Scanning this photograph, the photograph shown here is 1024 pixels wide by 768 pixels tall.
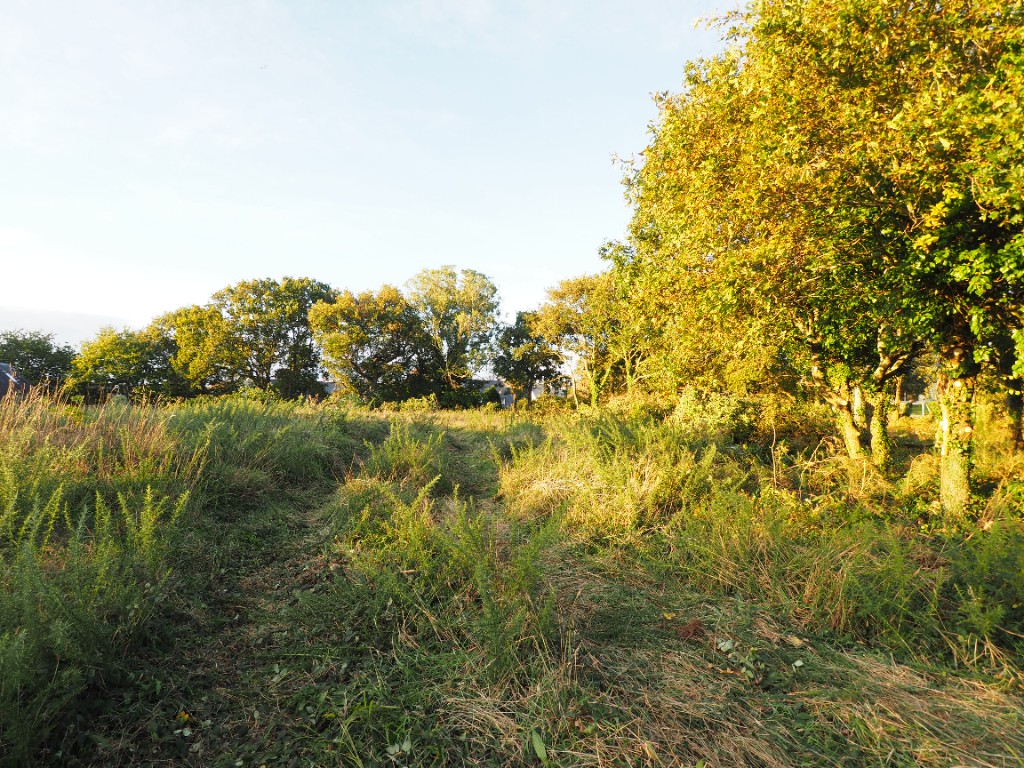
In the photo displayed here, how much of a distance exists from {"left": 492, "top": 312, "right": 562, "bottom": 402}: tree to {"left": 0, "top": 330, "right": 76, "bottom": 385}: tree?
31124 millimetres

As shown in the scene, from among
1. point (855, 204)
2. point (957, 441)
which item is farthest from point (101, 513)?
point (957, 441)

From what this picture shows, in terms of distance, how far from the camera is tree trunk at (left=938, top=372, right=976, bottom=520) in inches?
241

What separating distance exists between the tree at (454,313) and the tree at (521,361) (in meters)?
1.44

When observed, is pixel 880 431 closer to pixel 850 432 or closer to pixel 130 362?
pixel 850 432

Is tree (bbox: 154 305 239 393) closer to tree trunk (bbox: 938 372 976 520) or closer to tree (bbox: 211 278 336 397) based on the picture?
tree (bbox: 211 278 336 397)

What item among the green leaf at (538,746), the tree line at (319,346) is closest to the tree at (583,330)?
the tree line at (319,346)

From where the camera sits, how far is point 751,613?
11.4 feet

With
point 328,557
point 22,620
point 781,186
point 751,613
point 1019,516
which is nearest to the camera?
point 22,620

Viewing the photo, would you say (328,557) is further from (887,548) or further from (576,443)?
(887,548)

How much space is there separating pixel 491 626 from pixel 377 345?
32.0 m

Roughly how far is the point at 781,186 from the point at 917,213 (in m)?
1.65

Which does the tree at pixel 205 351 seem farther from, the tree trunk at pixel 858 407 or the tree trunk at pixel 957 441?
the tree trunk at pixel 957 441

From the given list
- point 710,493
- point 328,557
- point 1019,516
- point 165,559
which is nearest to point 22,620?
point 165,559

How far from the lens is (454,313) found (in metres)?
35.0
